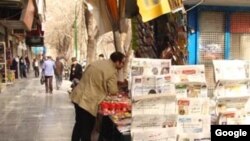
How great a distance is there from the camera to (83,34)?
3906 cm

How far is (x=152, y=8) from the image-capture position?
18.1ft

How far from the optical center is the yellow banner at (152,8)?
5426 mm

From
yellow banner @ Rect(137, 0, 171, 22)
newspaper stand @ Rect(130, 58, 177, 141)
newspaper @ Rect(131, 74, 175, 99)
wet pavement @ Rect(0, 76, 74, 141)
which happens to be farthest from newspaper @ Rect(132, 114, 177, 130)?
wet pavement @ Rect(0, 76, 74, 141)

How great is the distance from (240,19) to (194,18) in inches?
40.4

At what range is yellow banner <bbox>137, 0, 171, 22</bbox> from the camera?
543cm

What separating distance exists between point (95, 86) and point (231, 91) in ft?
7.23

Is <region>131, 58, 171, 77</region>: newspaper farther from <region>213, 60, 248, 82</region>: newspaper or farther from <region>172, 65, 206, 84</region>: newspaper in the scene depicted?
<region>213, 60, 248, 82</region>: newspaper

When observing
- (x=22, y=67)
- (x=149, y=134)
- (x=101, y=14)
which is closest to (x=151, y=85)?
(x=149, y=134)

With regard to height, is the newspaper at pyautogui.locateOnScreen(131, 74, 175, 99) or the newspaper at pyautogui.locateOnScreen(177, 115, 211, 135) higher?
the newspaper at pyautogui.locateOnScreen(131, 74, 175, 99)

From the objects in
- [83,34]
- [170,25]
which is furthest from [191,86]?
[83,34]

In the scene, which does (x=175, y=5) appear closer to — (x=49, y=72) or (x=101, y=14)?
(x=101, y=14)

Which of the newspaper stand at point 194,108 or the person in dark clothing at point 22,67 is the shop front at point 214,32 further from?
the person in dark clothing at point 22,67

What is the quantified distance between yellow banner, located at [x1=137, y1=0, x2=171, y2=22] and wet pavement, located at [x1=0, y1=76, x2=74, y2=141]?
4.79m

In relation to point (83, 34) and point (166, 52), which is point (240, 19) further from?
point (83, 34)
